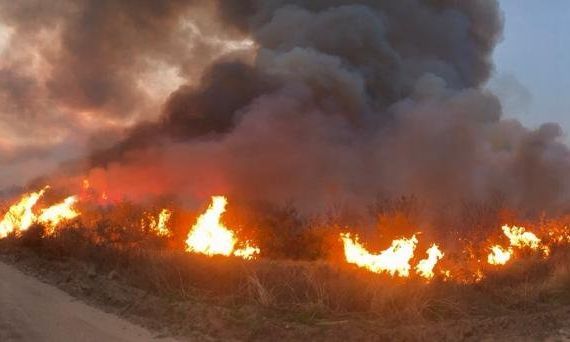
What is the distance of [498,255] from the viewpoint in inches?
907

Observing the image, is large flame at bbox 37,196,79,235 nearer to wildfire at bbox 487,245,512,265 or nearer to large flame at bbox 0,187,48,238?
large flame at bbox 0,187,48,238

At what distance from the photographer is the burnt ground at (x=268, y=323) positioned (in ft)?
35.2

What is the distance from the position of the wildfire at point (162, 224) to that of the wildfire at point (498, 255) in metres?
12.8

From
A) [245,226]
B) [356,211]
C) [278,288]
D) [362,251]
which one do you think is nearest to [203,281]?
[278,288]

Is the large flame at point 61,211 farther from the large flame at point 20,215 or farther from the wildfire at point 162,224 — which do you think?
the wildfire at point 162,224

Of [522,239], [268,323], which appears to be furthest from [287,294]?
[522,239]

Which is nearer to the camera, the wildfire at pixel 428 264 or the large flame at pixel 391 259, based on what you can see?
the wildfire at pixel 428 264

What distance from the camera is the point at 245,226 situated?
23266mm

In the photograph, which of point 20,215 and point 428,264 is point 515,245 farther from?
point 20,215

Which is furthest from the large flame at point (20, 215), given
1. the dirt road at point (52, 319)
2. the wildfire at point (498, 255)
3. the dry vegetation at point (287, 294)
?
the wildfire at point (498, 255)

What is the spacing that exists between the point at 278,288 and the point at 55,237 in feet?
22.3

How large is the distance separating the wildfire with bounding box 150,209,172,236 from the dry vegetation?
4427 mm

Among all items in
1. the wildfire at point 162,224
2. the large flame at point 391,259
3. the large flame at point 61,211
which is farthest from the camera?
the wildfire at point 162,224

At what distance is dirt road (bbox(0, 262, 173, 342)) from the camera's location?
9821 millimetres
